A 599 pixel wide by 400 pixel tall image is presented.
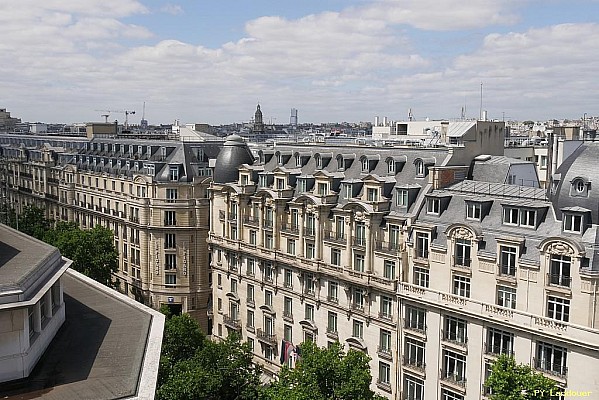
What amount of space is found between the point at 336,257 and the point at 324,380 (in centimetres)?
1929

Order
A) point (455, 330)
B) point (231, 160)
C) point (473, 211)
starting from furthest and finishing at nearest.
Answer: point (231, 160) → point (473, 211) → point (455, 330)

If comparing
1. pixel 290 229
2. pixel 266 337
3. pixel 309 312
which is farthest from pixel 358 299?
pixel 266 337

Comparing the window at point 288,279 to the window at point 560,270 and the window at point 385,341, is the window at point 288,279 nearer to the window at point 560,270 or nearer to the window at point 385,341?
the window at point 385,341

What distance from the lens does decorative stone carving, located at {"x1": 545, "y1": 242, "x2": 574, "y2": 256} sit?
152 feet

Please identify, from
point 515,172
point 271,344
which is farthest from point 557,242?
point 271,344

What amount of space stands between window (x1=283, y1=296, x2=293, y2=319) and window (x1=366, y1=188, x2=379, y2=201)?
1534 centimetres

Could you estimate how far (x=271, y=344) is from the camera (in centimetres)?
7188

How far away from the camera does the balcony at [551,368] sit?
152 ft

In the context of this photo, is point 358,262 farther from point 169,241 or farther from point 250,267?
point 169,241

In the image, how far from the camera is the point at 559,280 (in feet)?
155

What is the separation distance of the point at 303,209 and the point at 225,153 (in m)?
17.2

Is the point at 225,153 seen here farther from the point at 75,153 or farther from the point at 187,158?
the point at 75,153

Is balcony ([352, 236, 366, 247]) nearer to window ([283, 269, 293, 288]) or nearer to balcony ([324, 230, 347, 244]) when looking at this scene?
balcony ([324, 230, 347, 244])

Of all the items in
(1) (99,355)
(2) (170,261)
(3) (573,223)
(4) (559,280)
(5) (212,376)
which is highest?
(3) (573,223)
